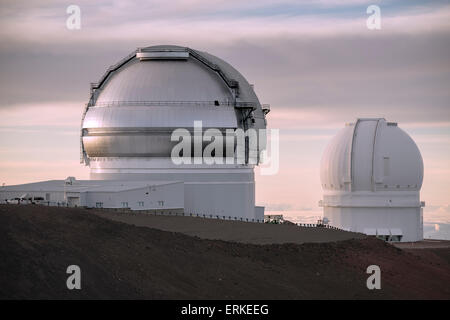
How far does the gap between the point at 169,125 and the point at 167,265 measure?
19.0m

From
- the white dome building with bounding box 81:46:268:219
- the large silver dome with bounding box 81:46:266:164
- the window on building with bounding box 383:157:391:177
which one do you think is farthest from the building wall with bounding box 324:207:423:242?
the large silver dome with bounding box 81:46:266:164

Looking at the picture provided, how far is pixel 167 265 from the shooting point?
41.6 meters

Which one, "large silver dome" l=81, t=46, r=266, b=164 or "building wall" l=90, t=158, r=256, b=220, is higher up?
"large silver dome" l=81, t=46, r=266, b=164

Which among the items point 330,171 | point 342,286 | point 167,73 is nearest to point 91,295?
point 342,286

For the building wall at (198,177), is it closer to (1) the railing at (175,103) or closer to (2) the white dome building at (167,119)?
(2) the white dome building at (167,119)

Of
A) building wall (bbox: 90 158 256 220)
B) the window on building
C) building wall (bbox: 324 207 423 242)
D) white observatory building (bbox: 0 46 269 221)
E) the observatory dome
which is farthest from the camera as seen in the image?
building wall (bbox: 324 207 423 242)

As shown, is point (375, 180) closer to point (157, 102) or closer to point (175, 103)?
point (175, 103)

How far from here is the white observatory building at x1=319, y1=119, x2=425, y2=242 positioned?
2773 inches

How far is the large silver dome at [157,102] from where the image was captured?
2363 inches

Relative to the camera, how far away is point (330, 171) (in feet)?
238

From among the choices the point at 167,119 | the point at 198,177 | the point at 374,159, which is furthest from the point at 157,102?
the point at 374,159

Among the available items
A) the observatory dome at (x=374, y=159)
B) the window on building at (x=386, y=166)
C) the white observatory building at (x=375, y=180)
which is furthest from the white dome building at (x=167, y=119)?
the window on building at (x=386, y=166)

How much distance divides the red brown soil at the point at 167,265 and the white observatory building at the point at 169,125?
12.0 m

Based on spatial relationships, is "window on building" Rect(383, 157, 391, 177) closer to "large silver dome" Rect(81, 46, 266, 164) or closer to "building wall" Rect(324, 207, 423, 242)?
"building wall" Rect(324, 207, 423, 242)
